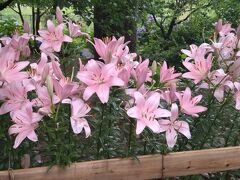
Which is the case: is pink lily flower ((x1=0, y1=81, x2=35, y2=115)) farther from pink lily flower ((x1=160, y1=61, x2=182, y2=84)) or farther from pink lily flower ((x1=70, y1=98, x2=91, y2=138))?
pink lily flower ((x1=160, y1=61, x2=182, y2=84))

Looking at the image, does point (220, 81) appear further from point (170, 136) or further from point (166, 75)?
point (170, 136)

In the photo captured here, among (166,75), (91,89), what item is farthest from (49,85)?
(166,75)

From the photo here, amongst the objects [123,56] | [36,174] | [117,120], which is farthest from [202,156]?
[36,174]

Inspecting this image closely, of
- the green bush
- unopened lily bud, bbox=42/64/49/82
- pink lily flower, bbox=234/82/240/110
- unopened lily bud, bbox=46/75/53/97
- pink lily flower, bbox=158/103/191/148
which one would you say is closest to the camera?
unopened lily bud, bbox=46/75/53/97

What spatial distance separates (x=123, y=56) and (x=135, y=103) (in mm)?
306

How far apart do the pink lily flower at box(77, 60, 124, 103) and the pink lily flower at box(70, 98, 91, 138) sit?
0.04 m

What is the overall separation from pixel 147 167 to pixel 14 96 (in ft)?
2.32

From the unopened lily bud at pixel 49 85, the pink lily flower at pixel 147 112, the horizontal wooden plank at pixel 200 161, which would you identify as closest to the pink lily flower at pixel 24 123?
the unopened lily bud at pixel 49 85

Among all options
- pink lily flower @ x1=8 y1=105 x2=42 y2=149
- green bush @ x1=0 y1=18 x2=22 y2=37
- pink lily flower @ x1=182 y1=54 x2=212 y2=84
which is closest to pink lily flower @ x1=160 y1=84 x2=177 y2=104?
pink lily flower @ x1=182 y1=54 x2=212 y2=84

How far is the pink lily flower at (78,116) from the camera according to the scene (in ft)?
6.01

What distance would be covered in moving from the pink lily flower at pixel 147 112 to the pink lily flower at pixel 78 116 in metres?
0.18

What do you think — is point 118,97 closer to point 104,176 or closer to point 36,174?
point 104,176

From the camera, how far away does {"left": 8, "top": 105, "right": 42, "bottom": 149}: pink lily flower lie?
184 centimetres

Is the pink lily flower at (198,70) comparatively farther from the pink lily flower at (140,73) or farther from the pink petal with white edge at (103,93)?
the pink petal with white edge at (103,93)
